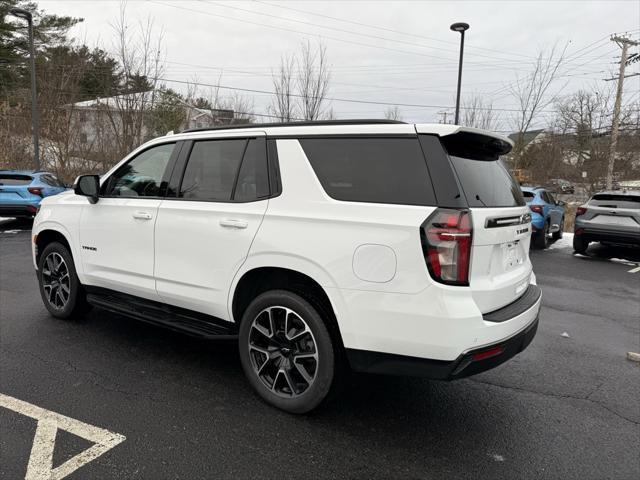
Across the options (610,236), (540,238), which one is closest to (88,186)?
(610,236)

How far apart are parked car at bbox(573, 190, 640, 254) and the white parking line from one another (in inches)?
405

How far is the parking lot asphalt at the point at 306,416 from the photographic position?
246 centimetres

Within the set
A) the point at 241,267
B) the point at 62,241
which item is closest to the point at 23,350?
the point at 62,241

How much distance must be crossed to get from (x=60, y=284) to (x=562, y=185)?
2523 cm

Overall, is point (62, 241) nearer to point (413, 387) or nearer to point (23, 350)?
point (23, 350)

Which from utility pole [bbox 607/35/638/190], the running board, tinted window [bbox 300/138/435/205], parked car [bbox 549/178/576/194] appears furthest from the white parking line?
parked car [bbox 549/178/576/194]

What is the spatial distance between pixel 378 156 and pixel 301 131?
618 mm

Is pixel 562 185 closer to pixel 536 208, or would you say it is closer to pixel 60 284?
pixel 536 208

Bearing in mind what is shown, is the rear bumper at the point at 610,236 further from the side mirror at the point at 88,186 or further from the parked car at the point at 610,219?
the side mirror at the point at 88,186

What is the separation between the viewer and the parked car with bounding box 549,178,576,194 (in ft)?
77.8

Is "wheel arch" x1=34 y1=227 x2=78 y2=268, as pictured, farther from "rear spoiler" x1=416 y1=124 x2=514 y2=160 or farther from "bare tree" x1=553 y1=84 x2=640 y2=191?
"bare tree" x1=553 y1=84 x2=640 y2=191

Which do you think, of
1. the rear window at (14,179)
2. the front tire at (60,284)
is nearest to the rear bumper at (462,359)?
the front tire at (60,284)

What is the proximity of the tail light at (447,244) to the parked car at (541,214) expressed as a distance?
8.97m

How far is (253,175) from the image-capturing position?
10.3 feet
